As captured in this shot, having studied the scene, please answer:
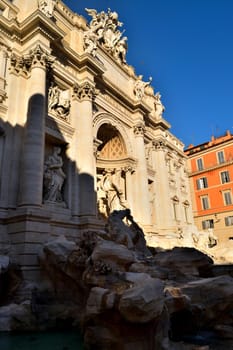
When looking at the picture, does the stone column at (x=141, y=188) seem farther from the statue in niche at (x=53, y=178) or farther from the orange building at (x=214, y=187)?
the orange building at (x=214, y=187)

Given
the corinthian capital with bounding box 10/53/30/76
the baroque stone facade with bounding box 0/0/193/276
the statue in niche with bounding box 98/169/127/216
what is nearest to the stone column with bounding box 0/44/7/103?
the baroque stone facade with bounding box 0/0/193/276

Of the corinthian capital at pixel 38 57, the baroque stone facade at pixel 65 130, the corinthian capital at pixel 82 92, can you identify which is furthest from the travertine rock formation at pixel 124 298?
the corinthian capital at pixel 38 57

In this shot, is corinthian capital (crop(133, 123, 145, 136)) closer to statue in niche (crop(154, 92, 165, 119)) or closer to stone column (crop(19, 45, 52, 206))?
statue in niche (crop(154, 92, 165, 119))

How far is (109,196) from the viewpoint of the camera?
13.5 meters

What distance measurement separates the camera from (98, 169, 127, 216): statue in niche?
13250 millimetres

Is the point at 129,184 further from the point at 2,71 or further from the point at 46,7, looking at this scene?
the point at 46,7

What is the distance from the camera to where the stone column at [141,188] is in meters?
13.9

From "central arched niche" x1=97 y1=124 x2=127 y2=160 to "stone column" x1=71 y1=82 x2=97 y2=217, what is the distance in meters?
2.71

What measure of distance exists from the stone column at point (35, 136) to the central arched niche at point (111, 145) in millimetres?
5335

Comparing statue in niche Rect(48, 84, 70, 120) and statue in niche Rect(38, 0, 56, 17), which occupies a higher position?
statue in niche Rect(38, 0, 56, 17)

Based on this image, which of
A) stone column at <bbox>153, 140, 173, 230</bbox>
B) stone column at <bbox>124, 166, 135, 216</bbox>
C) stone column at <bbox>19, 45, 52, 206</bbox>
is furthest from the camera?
stone column at <bbox>153, 140, 173, 230</bbox>

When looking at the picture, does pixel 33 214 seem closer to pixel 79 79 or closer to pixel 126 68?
pixel 79 79

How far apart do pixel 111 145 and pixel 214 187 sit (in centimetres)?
1521

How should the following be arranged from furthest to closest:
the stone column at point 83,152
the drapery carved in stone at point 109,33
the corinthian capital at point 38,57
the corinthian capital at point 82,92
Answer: the drapery carved in stone at point 109,33 → the corinthian capital at point 82,92 → the stone column at point 83,152 → the corinthian capital at point 38,57
